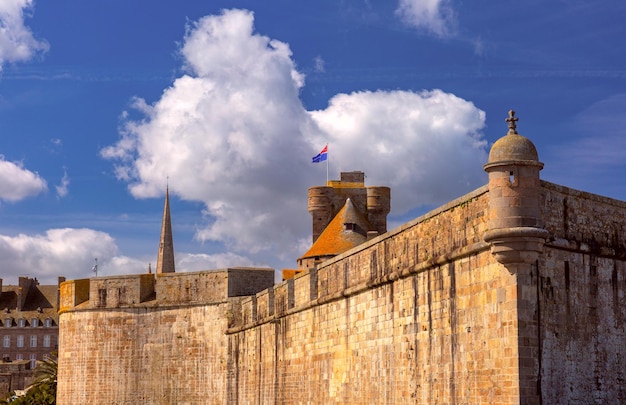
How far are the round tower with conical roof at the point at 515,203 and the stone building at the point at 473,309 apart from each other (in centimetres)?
2

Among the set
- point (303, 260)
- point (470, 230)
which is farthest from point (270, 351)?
point (303, 260)

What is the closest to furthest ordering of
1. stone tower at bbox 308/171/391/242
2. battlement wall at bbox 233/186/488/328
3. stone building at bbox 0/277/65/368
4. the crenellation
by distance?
battlement wall at bbox 233/186/488/328, the crenellation, stone tower at bbox 308/171/391/242, stone building at bbox 0/277/65/368

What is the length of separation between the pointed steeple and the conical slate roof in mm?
26904

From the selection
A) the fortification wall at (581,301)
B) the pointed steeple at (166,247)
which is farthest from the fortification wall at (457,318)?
the pointed steeple at (166,247)

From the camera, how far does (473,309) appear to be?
13492 millimetres

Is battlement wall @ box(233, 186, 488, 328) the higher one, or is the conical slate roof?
the conical slate roof

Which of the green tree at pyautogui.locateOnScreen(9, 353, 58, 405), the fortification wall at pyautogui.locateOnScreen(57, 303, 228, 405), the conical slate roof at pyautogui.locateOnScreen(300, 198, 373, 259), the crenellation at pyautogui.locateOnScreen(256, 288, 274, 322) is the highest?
the conical slate roof at pyautogui.locateOnScreen(300, 198, 373, 259)

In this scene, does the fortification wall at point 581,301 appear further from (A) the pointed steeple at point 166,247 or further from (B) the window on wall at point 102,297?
(A) the pointed steeple at point 166,247

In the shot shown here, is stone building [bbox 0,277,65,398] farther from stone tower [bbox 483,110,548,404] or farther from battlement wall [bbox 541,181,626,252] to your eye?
stone tower [bbox 483,110,548,404]

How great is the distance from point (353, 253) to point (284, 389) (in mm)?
5359

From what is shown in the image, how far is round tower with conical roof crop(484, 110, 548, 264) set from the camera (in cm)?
1248

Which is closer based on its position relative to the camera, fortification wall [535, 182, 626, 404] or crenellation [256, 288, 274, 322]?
fortification wall [535, 182, 626, 404]

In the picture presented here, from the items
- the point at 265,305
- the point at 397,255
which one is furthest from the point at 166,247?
the point at 397,255

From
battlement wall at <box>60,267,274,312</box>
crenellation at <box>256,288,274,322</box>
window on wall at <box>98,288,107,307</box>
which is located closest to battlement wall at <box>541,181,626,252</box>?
crenellation at <box>256,288,274,322</box>
